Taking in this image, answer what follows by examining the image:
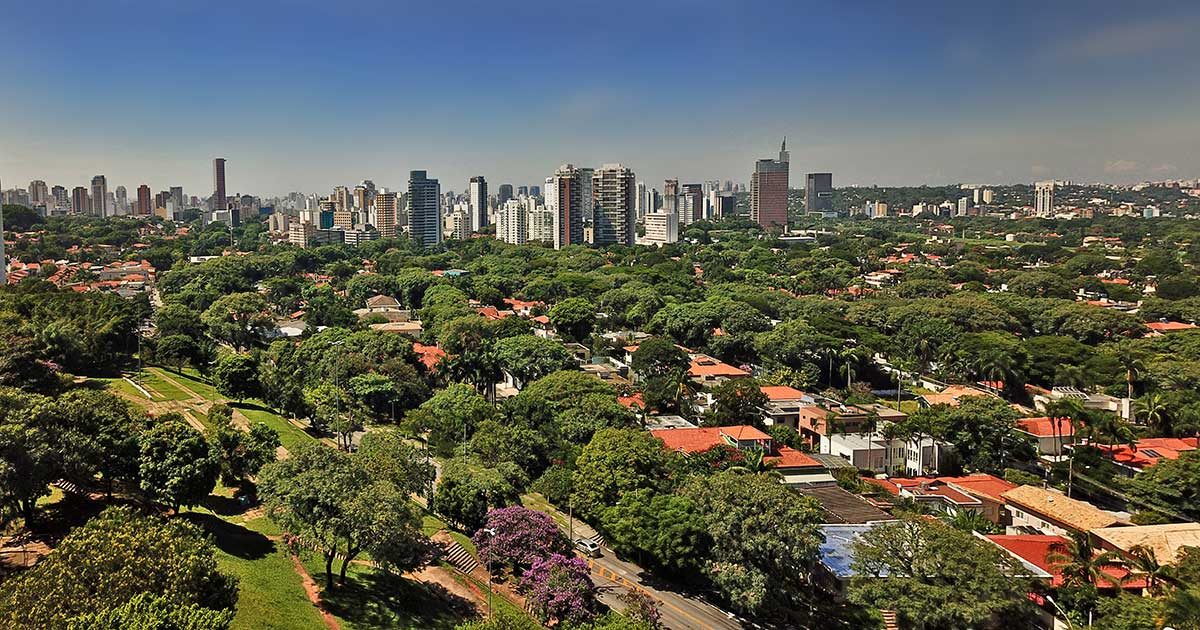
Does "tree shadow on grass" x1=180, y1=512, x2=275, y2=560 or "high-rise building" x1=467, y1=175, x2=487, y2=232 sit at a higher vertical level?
"high-rise building" x1=467, y1=175, x2=487, y2=232

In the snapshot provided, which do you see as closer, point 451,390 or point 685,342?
point 451,390

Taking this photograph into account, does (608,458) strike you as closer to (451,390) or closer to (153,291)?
(451,390)

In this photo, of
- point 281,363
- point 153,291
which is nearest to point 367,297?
point 153,291

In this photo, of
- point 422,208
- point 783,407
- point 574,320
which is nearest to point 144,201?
point 422,208

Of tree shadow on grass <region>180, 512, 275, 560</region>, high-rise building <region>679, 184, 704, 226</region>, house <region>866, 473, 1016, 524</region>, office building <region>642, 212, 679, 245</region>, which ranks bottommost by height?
house <region>866, 473, 1016, 524</region>

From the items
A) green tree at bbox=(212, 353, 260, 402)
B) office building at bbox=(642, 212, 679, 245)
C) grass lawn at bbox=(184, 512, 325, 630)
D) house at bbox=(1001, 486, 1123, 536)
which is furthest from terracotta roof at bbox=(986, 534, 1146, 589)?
office building at bbox=(642, 212, 679, 245)

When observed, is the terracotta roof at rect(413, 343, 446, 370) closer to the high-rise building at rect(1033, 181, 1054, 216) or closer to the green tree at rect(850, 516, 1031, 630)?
the green tree at rect(850, 516, 1031, 630)

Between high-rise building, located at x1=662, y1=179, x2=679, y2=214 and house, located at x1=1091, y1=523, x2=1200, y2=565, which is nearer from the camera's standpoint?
house, located at x1=1091, y1=523, x2=1200, y2=565
